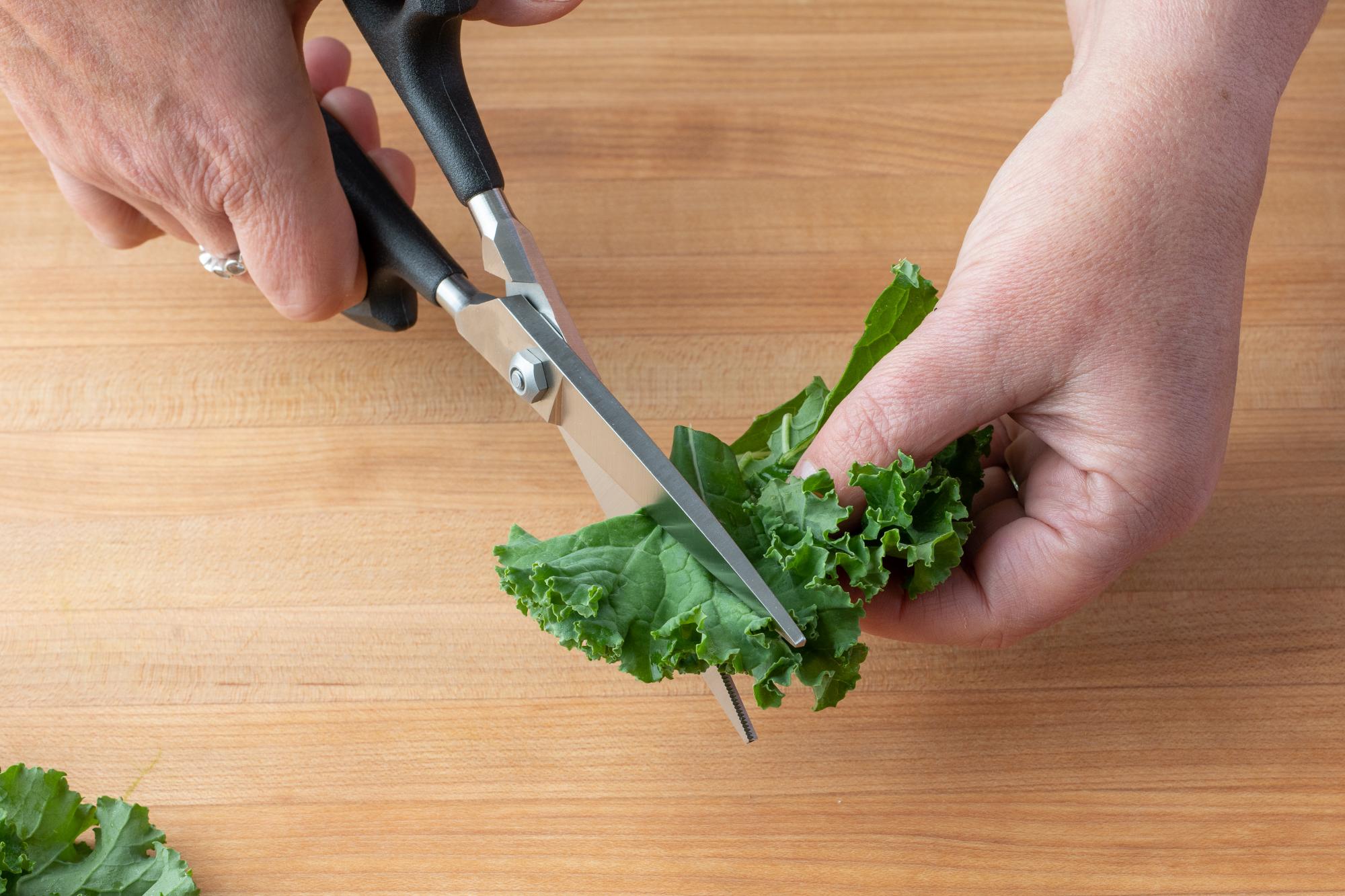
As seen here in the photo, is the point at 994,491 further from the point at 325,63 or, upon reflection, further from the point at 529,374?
the point at 325,63

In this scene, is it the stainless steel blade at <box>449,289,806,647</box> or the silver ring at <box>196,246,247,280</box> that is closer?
the stainless steel blade at <box>449,289,806,647</box>

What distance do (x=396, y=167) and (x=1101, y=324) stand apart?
1420 millimetres

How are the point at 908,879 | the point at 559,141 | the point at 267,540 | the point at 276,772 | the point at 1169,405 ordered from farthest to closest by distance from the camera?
1. the point at 559,141
2. the point at 267,540
3. the point at 276,772
4. the point at 908,879
5. the point at 1169,405

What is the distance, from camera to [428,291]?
219 cm

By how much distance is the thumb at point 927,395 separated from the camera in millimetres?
1758

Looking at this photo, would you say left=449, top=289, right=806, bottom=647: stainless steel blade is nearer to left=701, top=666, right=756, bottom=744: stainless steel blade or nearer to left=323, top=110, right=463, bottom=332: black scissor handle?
left=323, top=110, right=463, bottom=332: black scissor handle

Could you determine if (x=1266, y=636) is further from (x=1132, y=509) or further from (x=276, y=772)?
(x=276, y=772)

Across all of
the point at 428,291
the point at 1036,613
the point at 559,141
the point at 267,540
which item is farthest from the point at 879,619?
the point at 559,141

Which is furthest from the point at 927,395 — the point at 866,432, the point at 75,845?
the point at 75,845

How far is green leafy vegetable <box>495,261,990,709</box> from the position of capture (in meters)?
1.72

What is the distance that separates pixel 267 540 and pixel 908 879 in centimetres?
131

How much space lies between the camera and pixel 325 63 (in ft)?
8.66

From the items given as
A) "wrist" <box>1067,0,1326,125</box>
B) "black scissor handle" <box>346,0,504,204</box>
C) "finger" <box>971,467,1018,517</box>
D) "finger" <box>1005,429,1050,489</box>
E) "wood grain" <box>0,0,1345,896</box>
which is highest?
"wrist" <box>1067,0,1326,125</box>

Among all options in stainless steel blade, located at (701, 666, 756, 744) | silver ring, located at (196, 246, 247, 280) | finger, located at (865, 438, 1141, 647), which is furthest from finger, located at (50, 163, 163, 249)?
finger, located at (865, 438, 1141, 647)
